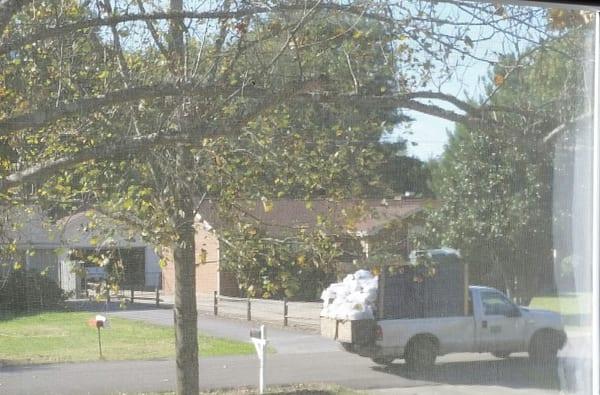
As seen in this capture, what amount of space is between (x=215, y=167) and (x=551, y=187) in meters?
1.52

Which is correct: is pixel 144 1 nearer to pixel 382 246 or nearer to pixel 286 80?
pixel 286 80

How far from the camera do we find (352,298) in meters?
3.52

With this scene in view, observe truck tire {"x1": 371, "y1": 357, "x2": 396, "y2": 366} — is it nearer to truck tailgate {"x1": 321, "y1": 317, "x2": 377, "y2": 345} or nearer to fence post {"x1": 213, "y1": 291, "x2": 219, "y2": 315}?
truck tailgate {"x1": 321, "y1": 317, "x2": 377, "y2": 345}

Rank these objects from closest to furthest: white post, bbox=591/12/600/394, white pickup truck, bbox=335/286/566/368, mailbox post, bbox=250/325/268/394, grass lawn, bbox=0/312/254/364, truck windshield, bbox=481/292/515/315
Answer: grass lawn, bbox=0/312/254/364, mailbox post, bbox=250/325/268/394, white pickup truck, bbox=335/286/566/368, truck windshield, bbox=481/292/515/315, white post, bbox=591/12/600/394

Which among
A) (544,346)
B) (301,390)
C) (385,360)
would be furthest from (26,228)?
(544,346)

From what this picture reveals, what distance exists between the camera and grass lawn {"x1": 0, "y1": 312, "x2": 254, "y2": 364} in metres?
3.11

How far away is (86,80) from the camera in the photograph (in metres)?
3.35

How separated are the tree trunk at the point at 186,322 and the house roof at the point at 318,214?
313 millimetres

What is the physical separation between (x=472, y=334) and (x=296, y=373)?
2.58 ft

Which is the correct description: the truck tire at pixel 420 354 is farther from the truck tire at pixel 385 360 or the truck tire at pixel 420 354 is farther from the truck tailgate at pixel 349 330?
the truck tailgate at pixel 349 330

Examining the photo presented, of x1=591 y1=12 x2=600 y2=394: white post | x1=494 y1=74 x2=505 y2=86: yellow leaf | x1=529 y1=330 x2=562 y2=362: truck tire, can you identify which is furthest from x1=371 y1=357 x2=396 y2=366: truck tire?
x1=494 y1=74 x2=505 y2=86: yellow leaf

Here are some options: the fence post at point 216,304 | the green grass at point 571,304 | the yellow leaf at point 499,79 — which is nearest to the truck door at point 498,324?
the green grass at point 571,304

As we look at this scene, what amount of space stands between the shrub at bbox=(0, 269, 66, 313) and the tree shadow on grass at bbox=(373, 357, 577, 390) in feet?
4.44

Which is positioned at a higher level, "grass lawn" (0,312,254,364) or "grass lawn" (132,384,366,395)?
"grass lawn" (0,312,254,364)
